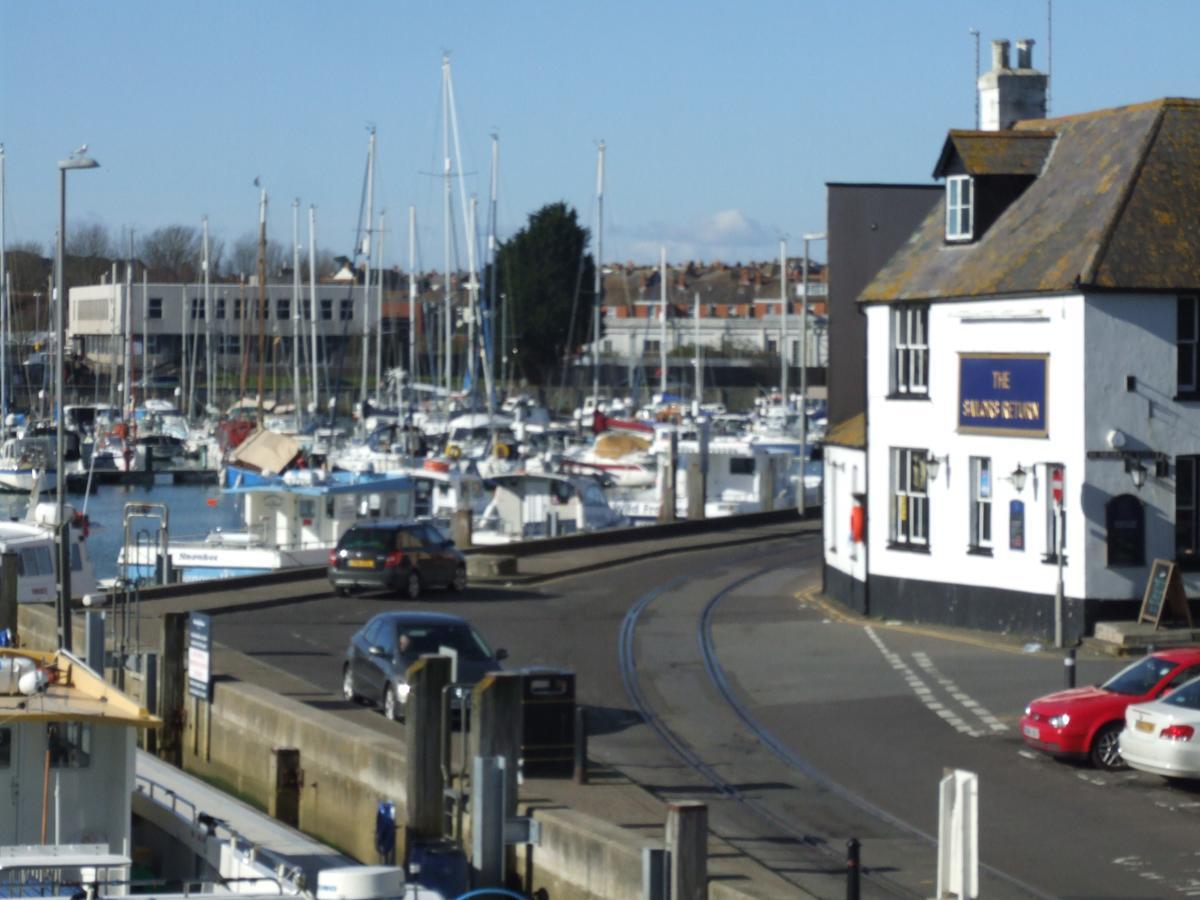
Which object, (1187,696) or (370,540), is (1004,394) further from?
(370,540)

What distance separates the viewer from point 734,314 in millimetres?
182875

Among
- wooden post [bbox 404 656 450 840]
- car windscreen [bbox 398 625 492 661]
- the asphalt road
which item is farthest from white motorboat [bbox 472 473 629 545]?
wooden post [bbox 404 656 450 840]

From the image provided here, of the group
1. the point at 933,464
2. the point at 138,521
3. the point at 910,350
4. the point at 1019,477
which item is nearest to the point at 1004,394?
the point at 1019,477

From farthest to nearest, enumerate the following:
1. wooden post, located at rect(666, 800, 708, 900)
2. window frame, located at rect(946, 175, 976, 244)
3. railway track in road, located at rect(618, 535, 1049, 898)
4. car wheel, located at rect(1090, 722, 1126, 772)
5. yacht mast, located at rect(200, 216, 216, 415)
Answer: yacht mast, located at rect(200, 216, 216, 415)
window frame, located at rect(946, 175, 976, 244)
car wheel, located at rect(1090, 722, 1126, 772)
railway track in road, located at rect(618, 535, 1049, 898)
wooden post, located at rect(666, 800, 708, 900)

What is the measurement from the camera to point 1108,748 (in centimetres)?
2344

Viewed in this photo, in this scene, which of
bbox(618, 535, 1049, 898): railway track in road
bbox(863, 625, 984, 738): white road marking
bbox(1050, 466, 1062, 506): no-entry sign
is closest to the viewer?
bbox(618, 535, 1049, 898): railway track in road

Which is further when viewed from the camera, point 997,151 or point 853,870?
point 997,151

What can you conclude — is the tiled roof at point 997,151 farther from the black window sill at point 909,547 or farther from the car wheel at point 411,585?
the car wheel at point 411,585

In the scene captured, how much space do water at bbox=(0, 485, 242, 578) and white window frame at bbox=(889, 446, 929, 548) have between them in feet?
85.0

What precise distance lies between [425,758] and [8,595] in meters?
18.8

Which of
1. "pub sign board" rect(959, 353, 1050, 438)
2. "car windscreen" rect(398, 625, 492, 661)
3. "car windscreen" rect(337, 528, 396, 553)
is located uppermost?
"pub sign board" rect(959, 353, 1050, 438)

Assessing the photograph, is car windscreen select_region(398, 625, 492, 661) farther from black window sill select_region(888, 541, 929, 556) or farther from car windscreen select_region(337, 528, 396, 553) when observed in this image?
car windscreen select_region(337, 528, 396, 553)

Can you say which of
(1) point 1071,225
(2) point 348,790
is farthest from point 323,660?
(1) point 1071,225

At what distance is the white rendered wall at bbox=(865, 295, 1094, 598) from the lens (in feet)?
104
